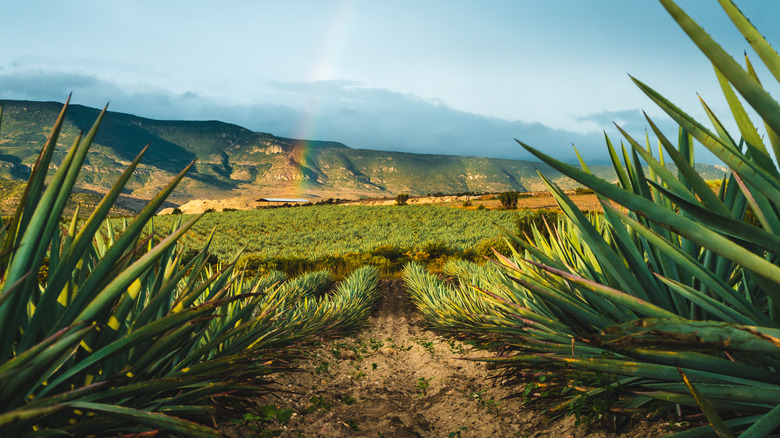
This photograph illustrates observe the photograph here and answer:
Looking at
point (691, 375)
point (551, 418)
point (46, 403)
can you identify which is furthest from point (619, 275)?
point (46, 403)

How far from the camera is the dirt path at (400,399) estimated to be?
2939 mm

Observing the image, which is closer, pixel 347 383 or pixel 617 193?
pixel 617 193

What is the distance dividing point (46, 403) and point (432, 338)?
6.45 metres

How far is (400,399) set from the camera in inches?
170

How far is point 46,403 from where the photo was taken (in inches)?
46.5

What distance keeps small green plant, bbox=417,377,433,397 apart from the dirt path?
0.01 meters

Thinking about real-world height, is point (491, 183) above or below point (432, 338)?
above

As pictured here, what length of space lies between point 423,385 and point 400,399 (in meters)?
0.42

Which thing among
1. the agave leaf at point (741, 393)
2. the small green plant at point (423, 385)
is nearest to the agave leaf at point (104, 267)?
the agave leaf at point (741, 393)

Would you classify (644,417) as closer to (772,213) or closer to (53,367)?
(772,213)

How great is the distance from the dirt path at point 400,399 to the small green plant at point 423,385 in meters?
0.01

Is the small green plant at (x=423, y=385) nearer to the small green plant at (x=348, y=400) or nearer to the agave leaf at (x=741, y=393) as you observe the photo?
the small green plant at (x=348, y=400)

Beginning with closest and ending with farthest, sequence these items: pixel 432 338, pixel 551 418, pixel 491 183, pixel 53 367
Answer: pixel 53 367
pixel 551 418
pixel 432 338
pixel 491 183

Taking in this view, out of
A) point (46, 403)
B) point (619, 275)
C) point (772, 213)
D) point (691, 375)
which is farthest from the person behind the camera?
point (619, 275)
